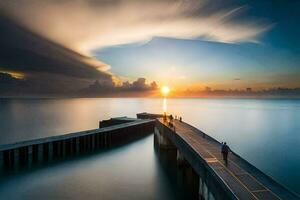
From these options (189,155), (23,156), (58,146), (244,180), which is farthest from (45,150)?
(244,180)

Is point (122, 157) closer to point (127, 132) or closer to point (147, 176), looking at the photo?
point (147, 176)

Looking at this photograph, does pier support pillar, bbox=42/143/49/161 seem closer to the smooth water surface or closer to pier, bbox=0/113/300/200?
pier, bbox=0/113/300/200

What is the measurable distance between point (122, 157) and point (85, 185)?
58.5 ft

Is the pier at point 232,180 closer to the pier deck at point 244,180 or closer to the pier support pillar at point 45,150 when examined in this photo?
the pier deck at point 244,180

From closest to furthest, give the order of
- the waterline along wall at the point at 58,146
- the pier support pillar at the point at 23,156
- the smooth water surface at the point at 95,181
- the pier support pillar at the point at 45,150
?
the smooth water surface at the point at 95,181 < the waterline along wall at the point at 58,146 < the pier support pillar at the point at 23,156 < the pier support pillar at the point at 45,150

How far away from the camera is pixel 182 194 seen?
3272 centimetres

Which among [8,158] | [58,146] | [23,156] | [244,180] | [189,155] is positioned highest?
[244,180]

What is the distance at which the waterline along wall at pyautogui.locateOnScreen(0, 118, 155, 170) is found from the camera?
4281 cm

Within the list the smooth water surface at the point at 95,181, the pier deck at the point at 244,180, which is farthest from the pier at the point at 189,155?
the smooth water surface at the point at 95,181

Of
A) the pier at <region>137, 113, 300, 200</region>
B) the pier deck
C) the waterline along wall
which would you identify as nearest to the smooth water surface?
the waterline along wall

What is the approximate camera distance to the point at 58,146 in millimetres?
50656

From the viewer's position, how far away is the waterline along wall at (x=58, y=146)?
42.8 m

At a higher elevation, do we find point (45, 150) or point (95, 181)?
point (45, 150)

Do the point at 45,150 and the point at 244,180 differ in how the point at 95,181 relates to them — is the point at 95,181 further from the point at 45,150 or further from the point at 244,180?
the point at 244,180
